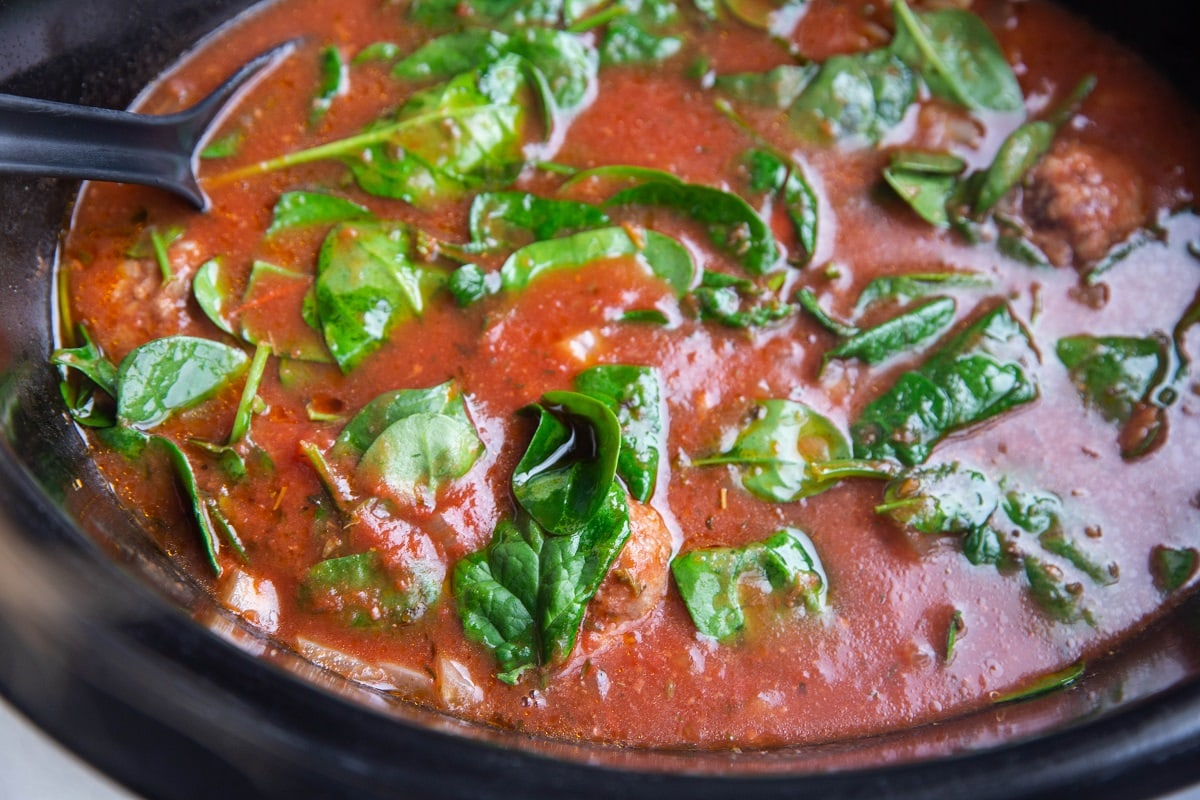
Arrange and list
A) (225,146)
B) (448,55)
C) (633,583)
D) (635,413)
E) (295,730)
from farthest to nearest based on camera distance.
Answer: (448,55) → (225,146) → (635,413) → (633,583) → (295,730)

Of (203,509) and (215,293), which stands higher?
(215,293)

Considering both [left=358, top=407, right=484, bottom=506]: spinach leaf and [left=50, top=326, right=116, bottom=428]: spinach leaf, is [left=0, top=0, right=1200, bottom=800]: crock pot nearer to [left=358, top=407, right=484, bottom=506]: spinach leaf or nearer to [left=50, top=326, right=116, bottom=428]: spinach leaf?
[left=50, top=326, right=116, bottom=428]: spinach leaf

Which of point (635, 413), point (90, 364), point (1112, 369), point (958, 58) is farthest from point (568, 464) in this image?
point (958, 58)

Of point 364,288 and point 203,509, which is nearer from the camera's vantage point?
point 203,509

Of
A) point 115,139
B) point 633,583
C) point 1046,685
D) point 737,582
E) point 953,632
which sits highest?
point 115,139

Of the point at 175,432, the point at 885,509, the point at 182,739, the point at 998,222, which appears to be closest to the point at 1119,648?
the point at 885,509

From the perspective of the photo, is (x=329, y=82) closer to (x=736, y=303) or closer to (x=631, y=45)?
(x=631, y=45)

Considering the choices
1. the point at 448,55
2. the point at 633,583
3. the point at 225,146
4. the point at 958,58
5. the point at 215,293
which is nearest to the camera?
the point at 633,583
